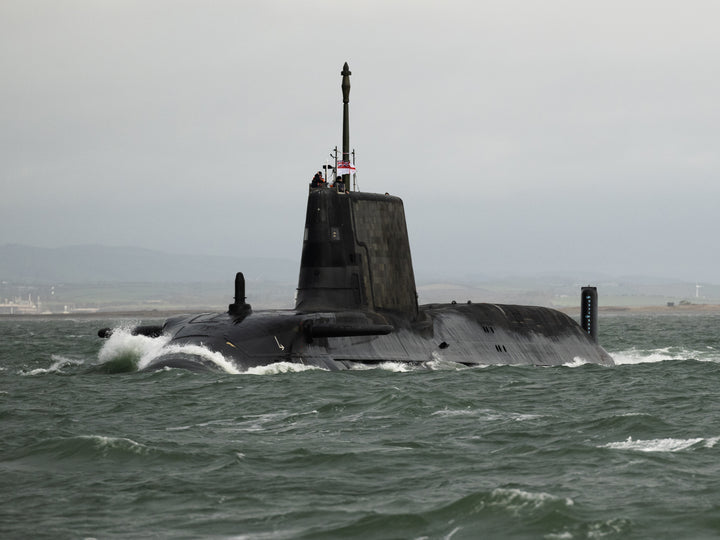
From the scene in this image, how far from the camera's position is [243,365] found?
2598 cm

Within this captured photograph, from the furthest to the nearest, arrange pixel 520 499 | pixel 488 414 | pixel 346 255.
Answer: pixel 346 255, pixel 488 414, pixel 520 499

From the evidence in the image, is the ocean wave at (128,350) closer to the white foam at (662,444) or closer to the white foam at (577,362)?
the white foam at (577,362)

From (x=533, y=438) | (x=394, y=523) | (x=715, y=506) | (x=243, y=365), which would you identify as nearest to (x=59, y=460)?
(x=394, y=523)

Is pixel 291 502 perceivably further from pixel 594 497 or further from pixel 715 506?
pixel 715 506

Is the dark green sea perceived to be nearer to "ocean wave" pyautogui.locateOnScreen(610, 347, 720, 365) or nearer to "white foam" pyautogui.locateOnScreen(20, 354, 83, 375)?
"white foam" pyautogui.locateOnScreen(20, 354, 83, 375)

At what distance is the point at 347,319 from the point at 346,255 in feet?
7.25

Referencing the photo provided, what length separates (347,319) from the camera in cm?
2792

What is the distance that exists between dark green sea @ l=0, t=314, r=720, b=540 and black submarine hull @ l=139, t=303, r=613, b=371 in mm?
1118

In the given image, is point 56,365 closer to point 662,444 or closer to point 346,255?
point 346,255

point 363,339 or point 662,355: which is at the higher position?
point 363,339

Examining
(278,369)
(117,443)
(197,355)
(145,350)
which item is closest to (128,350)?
(145,350)

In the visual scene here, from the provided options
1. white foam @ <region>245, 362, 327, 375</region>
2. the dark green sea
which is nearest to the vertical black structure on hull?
white foam @ <region>245, 362, 327, 375</region>

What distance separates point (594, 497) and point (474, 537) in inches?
80.9

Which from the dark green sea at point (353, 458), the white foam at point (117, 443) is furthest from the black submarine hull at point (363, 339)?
the white foam at point (117, 443)
